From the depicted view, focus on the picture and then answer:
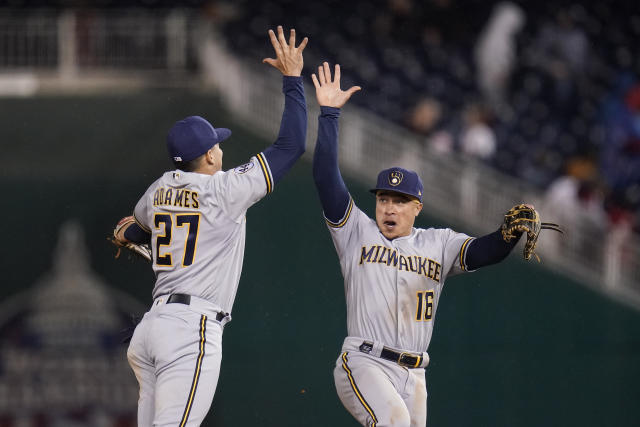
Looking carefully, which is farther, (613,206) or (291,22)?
(291,22)

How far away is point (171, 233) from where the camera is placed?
431 centimetres

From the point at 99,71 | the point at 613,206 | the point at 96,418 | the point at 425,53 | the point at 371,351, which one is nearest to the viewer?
the point at 371,351

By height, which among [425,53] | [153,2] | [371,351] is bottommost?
[371,351]

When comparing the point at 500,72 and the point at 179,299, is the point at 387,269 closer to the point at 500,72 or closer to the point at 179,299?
the point at 179,299

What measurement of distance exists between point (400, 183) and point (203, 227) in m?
1.10

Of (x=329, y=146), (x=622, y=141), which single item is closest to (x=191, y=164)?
(x=329, y=146)

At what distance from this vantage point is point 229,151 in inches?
289

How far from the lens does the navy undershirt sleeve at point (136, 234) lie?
15.7 feet

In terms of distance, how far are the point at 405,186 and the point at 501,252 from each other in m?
0.60

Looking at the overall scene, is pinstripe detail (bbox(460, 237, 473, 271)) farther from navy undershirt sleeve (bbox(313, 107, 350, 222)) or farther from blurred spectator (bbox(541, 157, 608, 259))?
blurred spectator (bbox(541, 157, 608, 259))

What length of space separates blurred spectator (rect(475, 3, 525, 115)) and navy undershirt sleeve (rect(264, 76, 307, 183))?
547 cm

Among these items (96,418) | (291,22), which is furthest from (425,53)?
(96,418)

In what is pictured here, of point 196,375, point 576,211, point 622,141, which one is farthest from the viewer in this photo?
point 622,141

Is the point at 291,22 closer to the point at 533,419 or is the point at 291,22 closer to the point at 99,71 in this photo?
the point at 99,71
